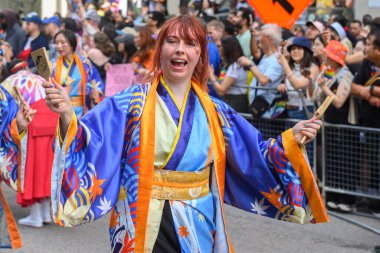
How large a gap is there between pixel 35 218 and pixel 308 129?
406 cm

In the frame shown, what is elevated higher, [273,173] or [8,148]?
[273,173]

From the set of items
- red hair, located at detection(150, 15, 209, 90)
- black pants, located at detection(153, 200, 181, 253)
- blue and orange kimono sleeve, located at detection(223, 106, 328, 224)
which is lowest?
black pants, located at detection(153, 200, 181, 253)

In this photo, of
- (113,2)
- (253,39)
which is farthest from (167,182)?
(113,2)

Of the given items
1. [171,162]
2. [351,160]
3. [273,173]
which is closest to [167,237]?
[171,162]

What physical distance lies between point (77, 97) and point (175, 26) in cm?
405

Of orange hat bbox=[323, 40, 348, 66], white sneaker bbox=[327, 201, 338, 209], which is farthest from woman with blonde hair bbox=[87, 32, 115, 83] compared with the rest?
white sneaker bbox=[327, 201, 338, 209]

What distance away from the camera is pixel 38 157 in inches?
Result: 275

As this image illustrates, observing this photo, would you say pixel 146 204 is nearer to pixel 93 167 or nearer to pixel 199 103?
pixel 93 167

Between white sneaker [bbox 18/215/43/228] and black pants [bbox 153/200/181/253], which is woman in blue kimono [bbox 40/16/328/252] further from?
white sneaker [bbox 18/215/43/228]

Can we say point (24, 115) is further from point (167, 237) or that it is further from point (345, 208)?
point (345, 208)

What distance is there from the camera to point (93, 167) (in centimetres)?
340

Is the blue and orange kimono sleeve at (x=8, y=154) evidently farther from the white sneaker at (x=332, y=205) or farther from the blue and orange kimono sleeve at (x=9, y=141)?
the white sneaker at (x=332, y=205)

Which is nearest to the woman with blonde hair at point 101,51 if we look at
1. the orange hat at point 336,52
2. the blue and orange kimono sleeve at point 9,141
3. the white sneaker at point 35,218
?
the white sneaker at point 35,218

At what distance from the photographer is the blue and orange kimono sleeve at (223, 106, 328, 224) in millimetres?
3592
